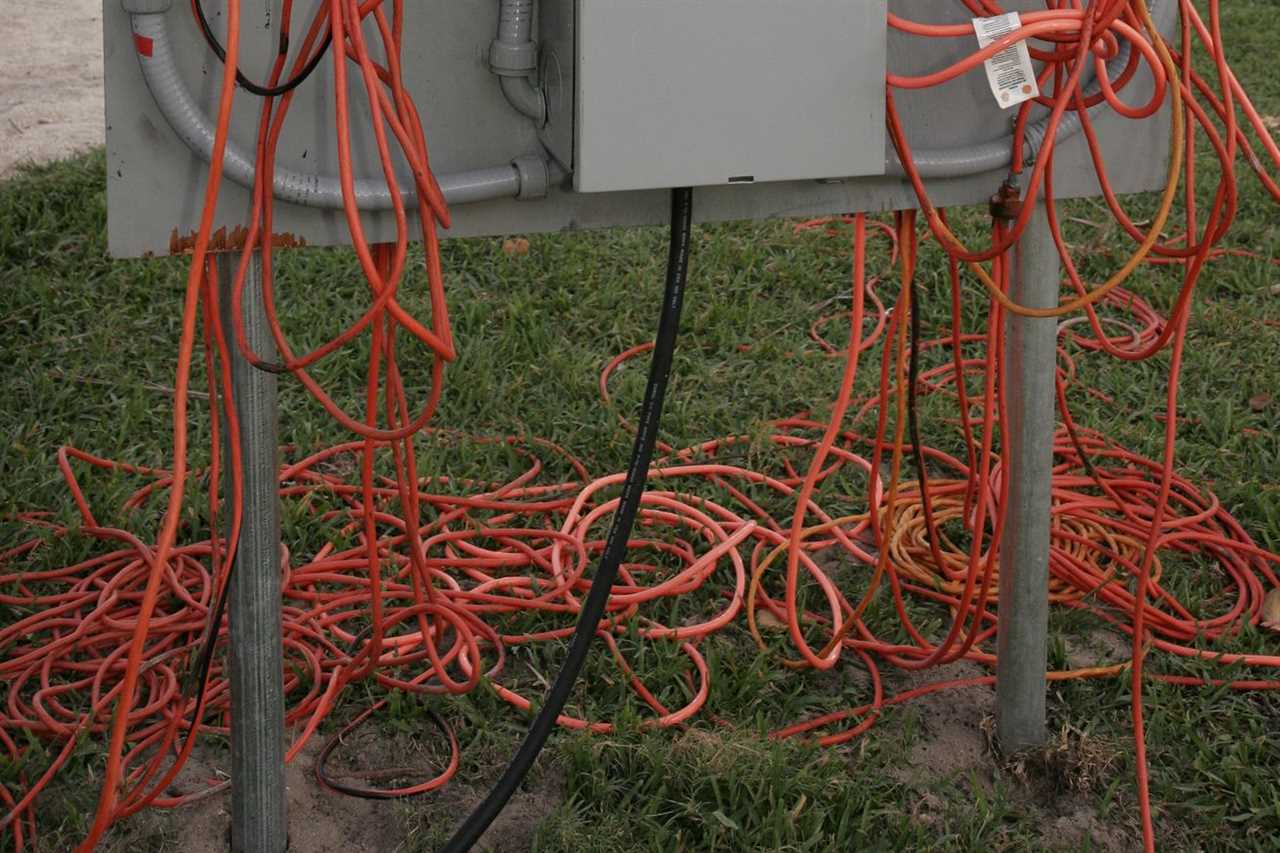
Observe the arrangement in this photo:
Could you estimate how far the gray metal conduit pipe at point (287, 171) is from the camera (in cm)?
156

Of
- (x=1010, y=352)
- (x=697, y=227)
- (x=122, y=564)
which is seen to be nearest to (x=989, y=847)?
(x=1010, y=352)

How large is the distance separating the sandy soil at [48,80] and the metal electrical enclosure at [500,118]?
3389mm

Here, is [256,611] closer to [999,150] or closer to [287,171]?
[287,171]

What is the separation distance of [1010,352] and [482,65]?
846 mm

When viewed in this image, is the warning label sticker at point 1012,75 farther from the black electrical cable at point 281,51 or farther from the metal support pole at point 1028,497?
the black electrical cable at point 281,51

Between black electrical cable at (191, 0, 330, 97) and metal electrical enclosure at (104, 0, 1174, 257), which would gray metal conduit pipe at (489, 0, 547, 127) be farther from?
black electrical cable at (191, 0, 330, 97)

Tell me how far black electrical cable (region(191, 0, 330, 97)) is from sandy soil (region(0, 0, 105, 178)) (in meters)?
3.45

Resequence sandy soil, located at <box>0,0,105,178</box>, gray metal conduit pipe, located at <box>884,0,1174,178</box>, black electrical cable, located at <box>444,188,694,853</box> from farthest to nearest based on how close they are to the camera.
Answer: sandy soil, located at <box>0,0,105,178</box> < gray metal conduit pipe, located at <box>884,0,1174,178</box> < black electrical cable, located at <box>444,188,694,853</box>

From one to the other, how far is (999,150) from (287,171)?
89 centimetres

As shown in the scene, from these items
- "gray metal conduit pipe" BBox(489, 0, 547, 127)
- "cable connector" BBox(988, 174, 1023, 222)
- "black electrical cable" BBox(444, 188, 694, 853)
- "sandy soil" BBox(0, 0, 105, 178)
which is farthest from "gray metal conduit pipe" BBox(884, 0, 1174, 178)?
"sandy soil" BBox(0, 0, 105, 178)

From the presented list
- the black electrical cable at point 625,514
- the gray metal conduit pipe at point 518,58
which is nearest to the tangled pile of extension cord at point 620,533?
the black electrical cable at point 625,514

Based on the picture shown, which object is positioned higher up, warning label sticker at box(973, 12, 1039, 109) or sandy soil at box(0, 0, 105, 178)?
sandy soil at box(0, 0, 105, 178)

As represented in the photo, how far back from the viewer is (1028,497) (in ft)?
7.29

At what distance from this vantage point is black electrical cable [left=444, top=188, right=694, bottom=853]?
1.84 m
